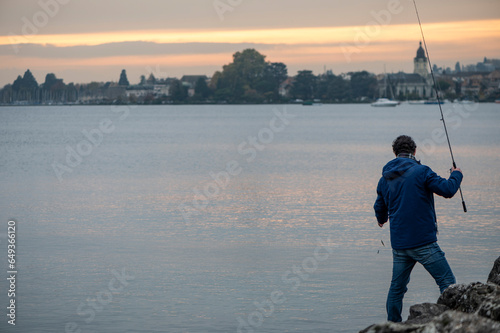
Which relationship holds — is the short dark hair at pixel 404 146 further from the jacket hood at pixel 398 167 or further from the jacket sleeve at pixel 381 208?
the jacket sleeve at pixel 381 208

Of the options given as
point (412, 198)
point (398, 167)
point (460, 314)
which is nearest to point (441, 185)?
point (412, 198)

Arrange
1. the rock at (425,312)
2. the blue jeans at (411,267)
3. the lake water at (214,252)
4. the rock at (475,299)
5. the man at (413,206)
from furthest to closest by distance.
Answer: the lake water at (214,252), the blue jeans at (411,267), the man at (413,206), the rock at (425,312), the rock at (475,299)

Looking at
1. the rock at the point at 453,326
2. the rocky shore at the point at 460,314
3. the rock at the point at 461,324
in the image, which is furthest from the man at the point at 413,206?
the rock at the point at 461,324

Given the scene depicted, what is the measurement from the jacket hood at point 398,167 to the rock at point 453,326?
7.63 feet

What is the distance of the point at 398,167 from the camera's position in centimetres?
693

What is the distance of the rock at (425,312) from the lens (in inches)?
263

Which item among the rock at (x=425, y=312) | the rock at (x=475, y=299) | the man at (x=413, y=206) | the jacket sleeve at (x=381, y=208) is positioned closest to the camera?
the rock at (x=475, y=299)

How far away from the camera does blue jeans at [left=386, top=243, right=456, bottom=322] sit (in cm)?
701

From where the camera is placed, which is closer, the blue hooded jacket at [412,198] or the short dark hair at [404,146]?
the blue hooded jacket at [412,198]

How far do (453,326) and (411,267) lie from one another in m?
2.68

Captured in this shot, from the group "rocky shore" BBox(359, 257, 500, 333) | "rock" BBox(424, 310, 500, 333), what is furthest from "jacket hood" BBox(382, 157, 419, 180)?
"rock" BBox(424, 310, 500, 333)

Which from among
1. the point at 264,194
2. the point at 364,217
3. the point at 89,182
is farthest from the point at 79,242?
the point at 89,182

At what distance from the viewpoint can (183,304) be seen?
385 inches

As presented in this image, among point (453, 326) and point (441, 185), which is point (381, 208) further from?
point (453, 326)
